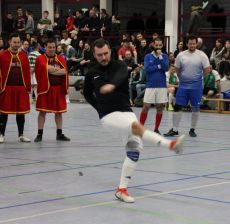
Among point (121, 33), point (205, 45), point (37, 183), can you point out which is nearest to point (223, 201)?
point (37, 183)

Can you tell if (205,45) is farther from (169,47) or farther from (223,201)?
(223,201)

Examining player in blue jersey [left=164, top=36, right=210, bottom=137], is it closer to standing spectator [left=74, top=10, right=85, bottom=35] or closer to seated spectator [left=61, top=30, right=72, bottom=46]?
seated spectator [left=61, top=30, right=72, bottom=46]

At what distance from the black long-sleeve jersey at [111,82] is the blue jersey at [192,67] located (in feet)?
19.1

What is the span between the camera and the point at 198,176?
8.66m

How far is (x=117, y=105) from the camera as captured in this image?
24.1 feet

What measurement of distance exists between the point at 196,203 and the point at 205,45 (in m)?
18.6

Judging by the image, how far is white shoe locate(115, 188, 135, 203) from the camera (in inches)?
279

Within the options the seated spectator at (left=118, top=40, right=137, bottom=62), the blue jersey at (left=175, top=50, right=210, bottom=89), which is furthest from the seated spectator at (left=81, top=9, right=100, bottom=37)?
the blue jersey at (left=175, top=50, right=210, bottom=89)

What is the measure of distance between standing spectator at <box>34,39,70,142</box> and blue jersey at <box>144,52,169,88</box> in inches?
77.1

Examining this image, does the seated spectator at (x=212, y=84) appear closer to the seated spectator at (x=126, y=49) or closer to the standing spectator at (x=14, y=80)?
the seated spectator at (x=126, y=49)

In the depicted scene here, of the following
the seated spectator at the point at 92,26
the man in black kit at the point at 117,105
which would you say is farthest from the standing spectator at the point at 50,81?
the seated spectator at the point at 92,26

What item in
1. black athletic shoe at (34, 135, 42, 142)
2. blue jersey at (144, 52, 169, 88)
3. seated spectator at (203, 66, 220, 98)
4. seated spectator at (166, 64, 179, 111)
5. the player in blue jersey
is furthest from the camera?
seated spectator at (166, 64, 179, 111)

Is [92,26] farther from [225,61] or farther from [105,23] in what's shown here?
[225,61]

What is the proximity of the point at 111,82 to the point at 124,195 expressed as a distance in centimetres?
132
